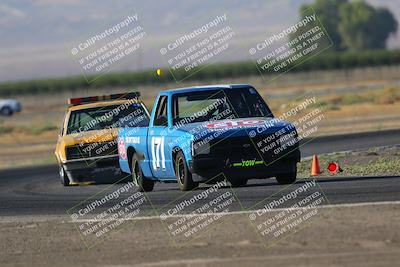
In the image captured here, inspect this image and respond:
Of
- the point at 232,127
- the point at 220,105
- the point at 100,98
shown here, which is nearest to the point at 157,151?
the point at 220,105

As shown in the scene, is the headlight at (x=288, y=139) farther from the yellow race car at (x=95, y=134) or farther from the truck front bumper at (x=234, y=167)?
the yellow race car at (x=95, y=134)

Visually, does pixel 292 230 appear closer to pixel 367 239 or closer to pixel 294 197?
pixel 367 239

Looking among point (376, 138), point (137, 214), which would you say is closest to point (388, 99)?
point (376, 138)

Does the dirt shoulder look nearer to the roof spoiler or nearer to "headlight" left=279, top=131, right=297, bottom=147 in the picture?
"headlight" left=279, top=131, right=297, bottom=147

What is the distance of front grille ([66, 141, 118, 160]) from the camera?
67.4 ft

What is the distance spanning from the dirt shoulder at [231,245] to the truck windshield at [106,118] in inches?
304

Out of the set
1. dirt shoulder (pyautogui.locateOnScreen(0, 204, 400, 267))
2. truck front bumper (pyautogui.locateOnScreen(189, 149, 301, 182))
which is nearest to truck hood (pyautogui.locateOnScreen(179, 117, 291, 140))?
truck front bumper (pyautogui.locateOnScreen(189, 149, 301, 182))

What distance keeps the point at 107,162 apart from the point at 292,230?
377 inches

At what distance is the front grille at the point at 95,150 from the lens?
20.5 m

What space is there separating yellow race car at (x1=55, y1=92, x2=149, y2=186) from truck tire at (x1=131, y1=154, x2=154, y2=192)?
218 centimetres

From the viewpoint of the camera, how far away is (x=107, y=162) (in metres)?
20.6

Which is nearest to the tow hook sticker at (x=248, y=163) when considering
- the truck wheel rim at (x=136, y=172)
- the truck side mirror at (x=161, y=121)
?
the truck side mirror at (x=161, y=121)

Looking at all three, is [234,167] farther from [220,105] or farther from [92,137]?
[92,137]

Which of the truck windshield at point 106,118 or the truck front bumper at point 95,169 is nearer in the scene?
the truck front bumper at point 95,169
